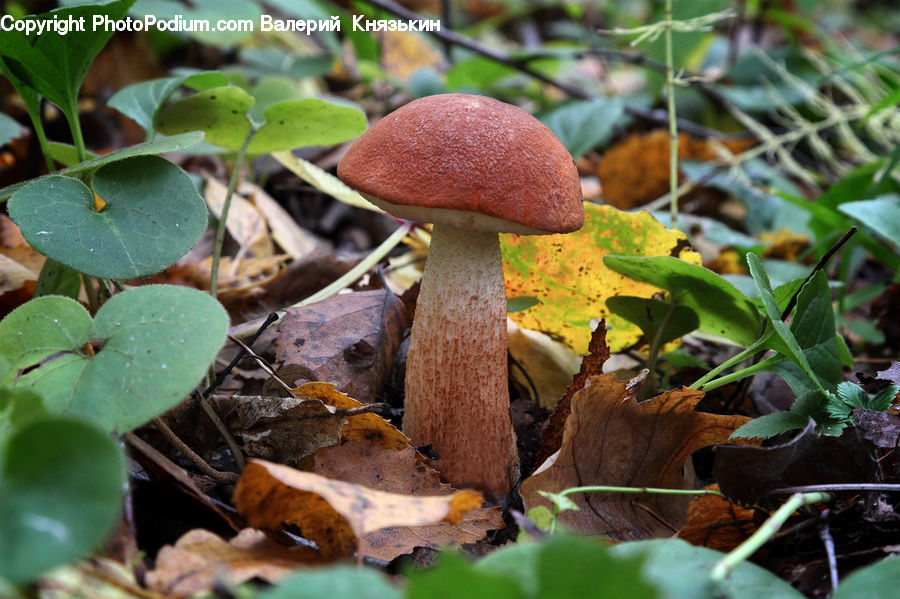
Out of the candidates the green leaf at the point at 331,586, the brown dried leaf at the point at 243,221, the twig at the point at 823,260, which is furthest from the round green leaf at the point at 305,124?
the green leaf at the point at 331,586

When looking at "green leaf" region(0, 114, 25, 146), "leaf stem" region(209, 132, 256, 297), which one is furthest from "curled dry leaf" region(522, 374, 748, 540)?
"green leaf" region(0, 114, 25, 146)

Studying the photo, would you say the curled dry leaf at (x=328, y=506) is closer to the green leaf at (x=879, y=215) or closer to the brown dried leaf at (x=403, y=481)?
the brown dried leaf at (x=403, y=481)

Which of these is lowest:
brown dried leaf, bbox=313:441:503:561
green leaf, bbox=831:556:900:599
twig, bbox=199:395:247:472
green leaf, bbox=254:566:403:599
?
brown dried leaf, bbox=313:441:503:561

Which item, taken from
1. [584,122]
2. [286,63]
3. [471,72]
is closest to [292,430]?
[584,122]

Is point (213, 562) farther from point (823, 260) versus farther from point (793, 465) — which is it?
point (823, 260)

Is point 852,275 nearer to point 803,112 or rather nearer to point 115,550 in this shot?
point 803,112

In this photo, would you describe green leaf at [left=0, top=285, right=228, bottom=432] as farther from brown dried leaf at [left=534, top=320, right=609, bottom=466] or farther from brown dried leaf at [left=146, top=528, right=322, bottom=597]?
brown dried leaf at [left=534, top=320, right=609, bottom=466]

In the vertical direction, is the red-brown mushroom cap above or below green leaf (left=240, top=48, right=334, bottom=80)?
above
